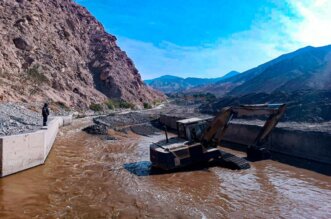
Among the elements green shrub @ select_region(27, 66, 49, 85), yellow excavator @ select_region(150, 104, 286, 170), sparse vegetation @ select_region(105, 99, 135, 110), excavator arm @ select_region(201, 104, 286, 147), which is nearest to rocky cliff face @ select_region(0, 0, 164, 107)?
green shrub @ select_region(27, 66, 49, 85)

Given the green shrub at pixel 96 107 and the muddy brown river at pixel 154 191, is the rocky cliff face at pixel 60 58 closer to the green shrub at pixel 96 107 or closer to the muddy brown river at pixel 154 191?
the green shrub at pixel 96 107

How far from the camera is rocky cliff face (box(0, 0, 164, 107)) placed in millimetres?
37816

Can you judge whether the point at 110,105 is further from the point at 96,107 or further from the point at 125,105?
the point at 96,107

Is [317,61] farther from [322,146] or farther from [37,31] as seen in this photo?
[322,146]

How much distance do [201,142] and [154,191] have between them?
160 inches

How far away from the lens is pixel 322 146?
15516 millimetres

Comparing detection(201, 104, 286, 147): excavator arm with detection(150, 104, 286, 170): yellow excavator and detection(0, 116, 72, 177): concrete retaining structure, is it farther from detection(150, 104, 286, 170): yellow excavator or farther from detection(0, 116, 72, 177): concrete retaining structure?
detection(0, 116, 72, 177): concrete retaining structure

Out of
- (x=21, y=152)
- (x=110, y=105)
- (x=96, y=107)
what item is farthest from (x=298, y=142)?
(x=110, y=105)

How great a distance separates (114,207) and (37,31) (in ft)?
152

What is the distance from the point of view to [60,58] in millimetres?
50688

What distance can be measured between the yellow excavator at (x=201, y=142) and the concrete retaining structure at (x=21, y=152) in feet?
16.1

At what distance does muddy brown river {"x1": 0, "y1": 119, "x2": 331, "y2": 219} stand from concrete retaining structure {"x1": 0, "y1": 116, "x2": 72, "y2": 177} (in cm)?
36

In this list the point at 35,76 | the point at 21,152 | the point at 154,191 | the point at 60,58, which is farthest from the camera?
the point at 60,58

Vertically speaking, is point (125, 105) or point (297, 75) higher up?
point (297, 75)
